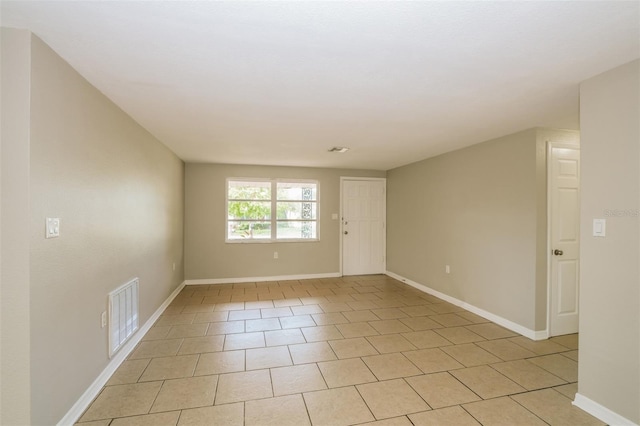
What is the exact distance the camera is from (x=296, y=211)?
5.93 m

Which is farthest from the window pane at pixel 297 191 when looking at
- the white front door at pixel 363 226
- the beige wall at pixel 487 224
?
the beige wall at pixel 487 224

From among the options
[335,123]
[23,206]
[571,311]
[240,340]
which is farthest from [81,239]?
[571,311]

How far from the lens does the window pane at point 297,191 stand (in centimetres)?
583

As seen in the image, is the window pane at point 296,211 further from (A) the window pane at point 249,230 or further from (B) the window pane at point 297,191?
(A) the window pane at point 249,230

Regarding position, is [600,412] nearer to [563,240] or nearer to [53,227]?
[563,240]

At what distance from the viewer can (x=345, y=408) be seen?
6.69 feet

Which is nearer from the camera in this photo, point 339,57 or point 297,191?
point 339,57

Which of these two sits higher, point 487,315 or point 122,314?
point 122,314

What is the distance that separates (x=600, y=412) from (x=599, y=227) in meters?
1.24

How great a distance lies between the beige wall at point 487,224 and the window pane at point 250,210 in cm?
274

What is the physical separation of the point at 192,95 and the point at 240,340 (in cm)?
241

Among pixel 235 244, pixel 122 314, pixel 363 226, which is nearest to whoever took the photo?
pixel 122 314

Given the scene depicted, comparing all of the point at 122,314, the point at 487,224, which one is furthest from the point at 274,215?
the point at 487,224

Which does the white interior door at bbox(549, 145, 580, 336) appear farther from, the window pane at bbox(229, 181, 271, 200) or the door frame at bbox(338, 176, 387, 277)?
the window pane at bbox(229, 181, 271, 200)
